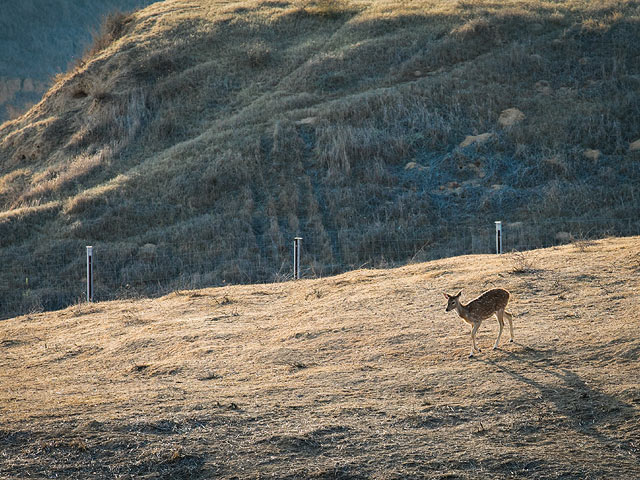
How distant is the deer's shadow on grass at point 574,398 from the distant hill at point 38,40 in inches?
2543

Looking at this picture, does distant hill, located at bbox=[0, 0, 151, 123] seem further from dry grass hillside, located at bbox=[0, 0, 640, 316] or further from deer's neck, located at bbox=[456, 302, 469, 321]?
deer's neck, located at bbox=[456, 302, 469, 321]

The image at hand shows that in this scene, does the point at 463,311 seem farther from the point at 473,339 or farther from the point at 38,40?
the point at 38,40

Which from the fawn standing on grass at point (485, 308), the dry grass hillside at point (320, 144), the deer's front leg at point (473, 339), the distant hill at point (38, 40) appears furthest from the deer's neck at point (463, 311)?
the distant hill at point (38, 40)

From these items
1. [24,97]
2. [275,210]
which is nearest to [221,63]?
[275,210]

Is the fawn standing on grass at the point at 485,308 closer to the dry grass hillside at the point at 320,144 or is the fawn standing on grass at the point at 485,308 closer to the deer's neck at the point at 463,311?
the deer's neck at the point at 463,311

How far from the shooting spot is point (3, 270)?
21.0 metres

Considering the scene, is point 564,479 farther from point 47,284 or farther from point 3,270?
point 3,270

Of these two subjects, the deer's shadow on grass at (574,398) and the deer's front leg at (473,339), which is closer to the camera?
the deer's shadow on grass at (574,398)

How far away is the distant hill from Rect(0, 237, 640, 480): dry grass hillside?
2374 inches

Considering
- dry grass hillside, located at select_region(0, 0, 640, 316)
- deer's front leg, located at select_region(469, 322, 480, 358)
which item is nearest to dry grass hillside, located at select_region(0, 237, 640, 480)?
deer's front leg, located at select_region(469, 322, 480, 358)

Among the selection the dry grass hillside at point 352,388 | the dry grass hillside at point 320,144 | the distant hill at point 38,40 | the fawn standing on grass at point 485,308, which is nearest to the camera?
the dry grass hillside at point 352,388

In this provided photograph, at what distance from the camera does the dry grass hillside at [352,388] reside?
576cm

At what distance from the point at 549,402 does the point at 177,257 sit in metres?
16.0

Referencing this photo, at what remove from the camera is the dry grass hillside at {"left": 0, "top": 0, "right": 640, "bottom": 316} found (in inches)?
826
